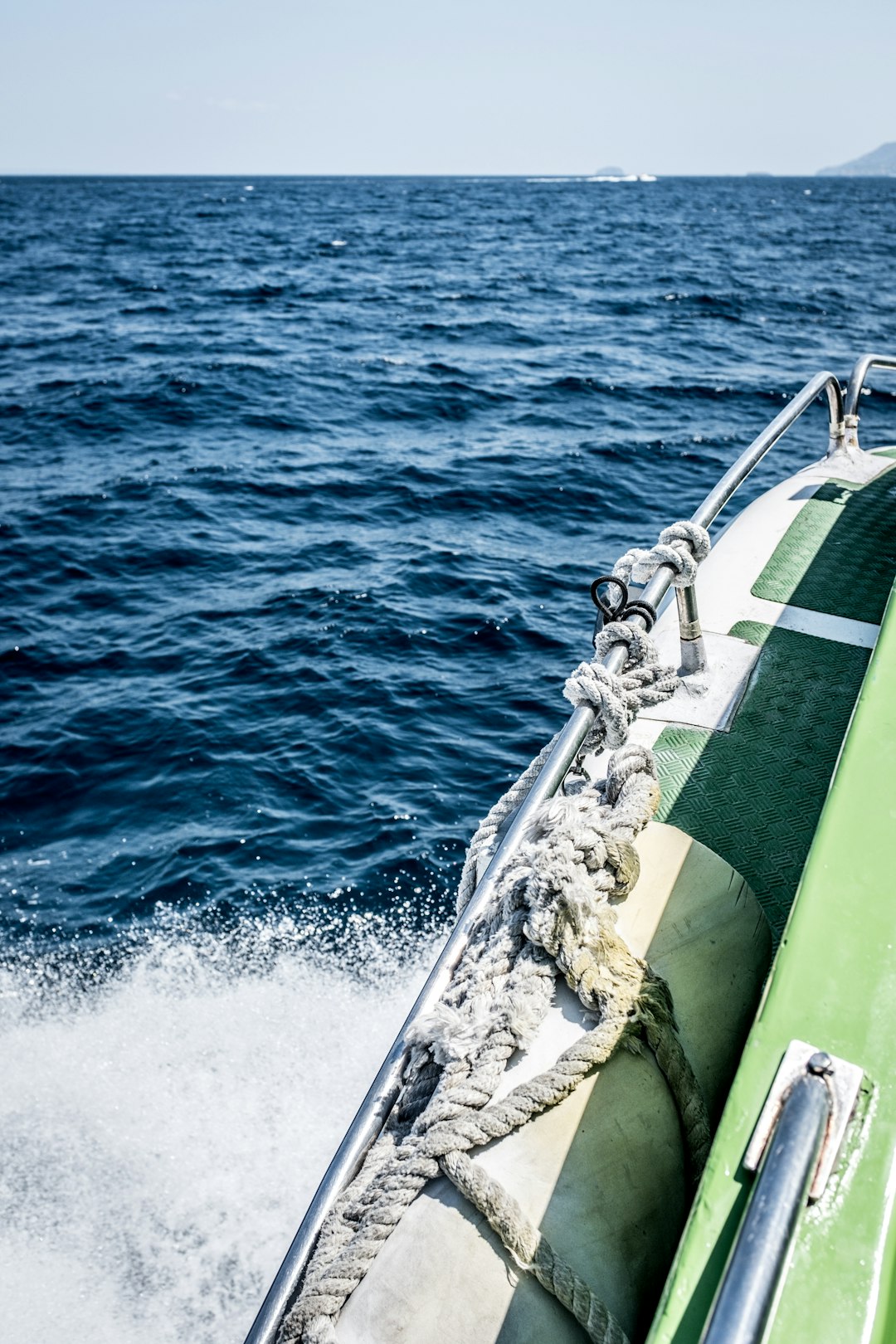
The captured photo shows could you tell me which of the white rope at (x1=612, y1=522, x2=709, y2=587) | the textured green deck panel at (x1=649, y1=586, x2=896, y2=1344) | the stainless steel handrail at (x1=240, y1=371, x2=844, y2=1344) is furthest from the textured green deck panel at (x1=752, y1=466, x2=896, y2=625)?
the textured green deck panel at (x1=649, y1=586, x2=896, y2=1344)

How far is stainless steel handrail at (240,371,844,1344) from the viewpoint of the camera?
1.72 metres

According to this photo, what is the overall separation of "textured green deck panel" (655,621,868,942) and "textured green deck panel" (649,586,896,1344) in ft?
3.60

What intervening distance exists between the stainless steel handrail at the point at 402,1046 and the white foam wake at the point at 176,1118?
7.09ft

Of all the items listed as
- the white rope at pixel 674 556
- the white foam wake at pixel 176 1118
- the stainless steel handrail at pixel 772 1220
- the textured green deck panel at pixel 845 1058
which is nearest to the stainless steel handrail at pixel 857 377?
the white rope at pixel 674 556

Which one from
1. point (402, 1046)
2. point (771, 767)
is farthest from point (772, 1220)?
point (771, 767)

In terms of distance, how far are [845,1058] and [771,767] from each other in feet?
6.92

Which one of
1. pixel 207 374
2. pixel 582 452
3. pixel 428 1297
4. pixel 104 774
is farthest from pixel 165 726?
pixel 207 374

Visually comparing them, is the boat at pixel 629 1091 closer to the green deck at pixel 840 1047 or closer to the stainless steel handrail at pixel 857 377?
the green deck at pixel 840 1047

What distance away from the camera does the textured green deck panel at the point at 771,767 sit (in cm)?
306

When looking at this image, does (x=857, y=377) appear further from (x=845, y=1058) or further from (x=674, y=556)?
(x=845, y=1058)

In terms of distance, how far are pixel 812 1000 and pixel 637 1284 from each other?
0.68 metres

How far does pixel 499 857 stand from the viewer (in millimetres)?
2291

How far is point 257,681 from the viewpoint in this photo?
7.93m

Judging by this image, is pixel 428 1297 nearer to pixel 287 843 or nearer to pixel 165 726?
pixel 287 843
